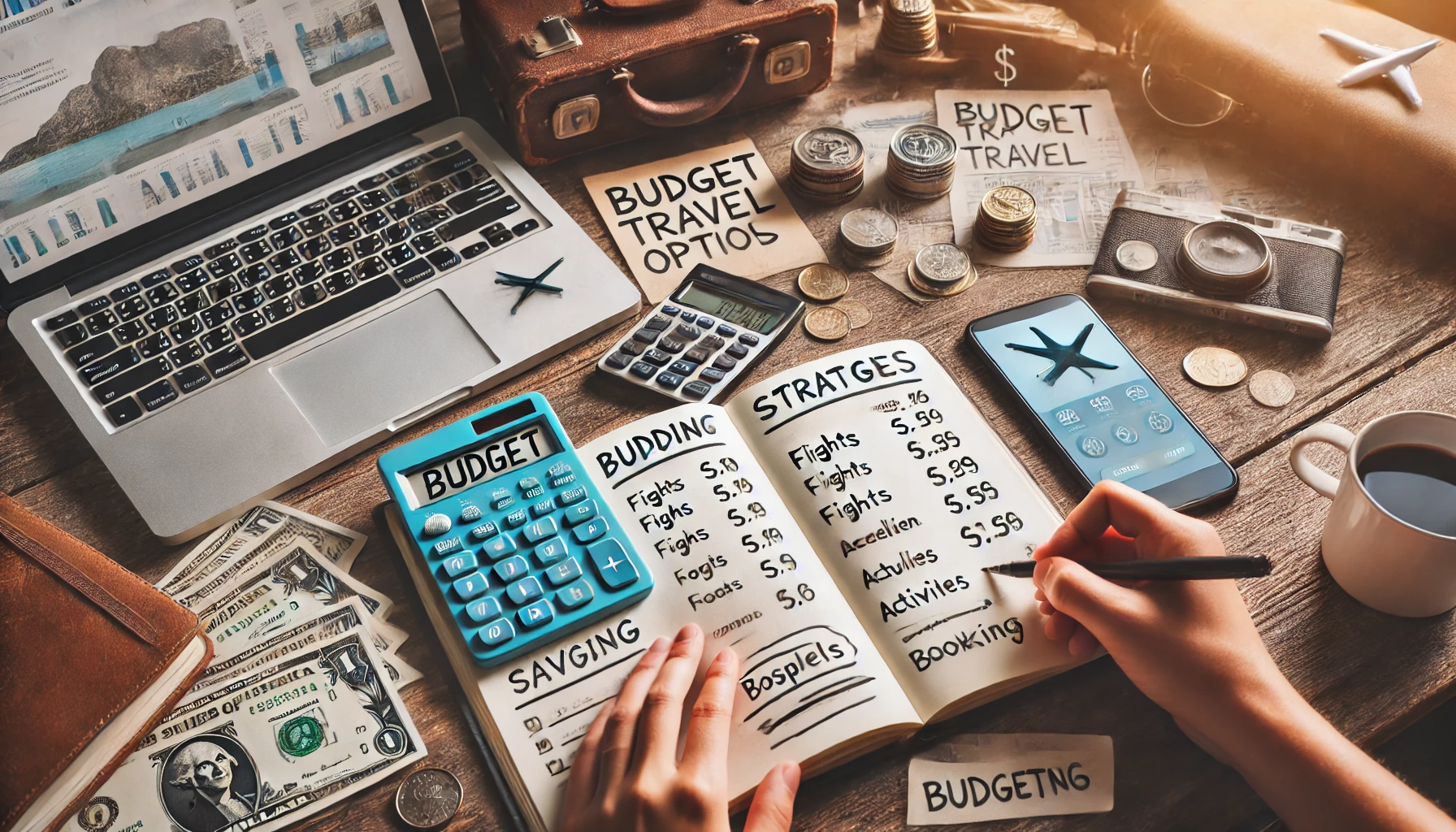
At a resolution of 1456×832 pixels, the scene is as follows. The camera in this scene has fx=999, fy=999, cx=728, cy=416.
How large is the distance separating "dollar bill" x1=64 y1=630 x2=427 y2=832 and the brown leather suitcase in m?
0.63

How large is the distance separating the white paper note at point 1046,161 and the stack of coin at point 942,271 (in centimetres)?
3

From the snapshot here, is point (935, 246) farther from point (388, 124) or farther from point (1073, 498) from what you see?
point (388, 124)

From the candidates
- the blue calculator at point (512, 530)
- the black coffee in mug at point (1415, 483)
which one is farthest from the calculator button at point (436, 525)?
the black coffee in mug at point (1415, 483)

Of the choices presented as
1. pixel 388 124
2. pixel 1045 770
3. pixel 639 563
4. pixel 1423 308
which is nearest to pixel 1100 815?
pixel 1045 770

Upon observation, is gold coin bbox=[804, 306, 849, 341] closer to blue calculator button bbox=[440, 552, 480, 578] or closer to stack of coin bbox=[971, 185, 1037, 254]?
stack of coin bbox=[971, 185, 1037, 254]

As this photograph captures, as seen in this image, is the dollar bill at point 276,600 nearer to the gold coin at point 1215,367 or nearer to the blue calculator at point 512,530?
the blue calculator at point 512,530

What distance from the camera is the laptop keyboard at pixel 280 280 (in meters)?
0.96

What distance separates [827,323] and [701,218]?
0.20m

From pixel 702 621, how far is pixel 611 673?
83mm

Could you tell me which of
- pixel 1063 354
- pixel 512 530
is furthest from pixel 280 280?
pixel 1063 354

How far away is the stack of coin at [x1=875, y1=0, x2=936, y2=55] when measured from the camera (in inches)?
50.0

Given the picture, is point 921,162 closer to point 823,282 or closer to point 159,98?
point 823,282

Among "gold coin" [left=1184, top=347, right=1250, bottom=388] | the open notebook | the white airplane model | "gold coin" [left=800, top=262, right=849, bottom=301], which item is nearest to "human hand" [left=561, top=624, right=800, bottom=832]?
the open notebook

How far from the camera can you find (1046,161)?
1201 mm
